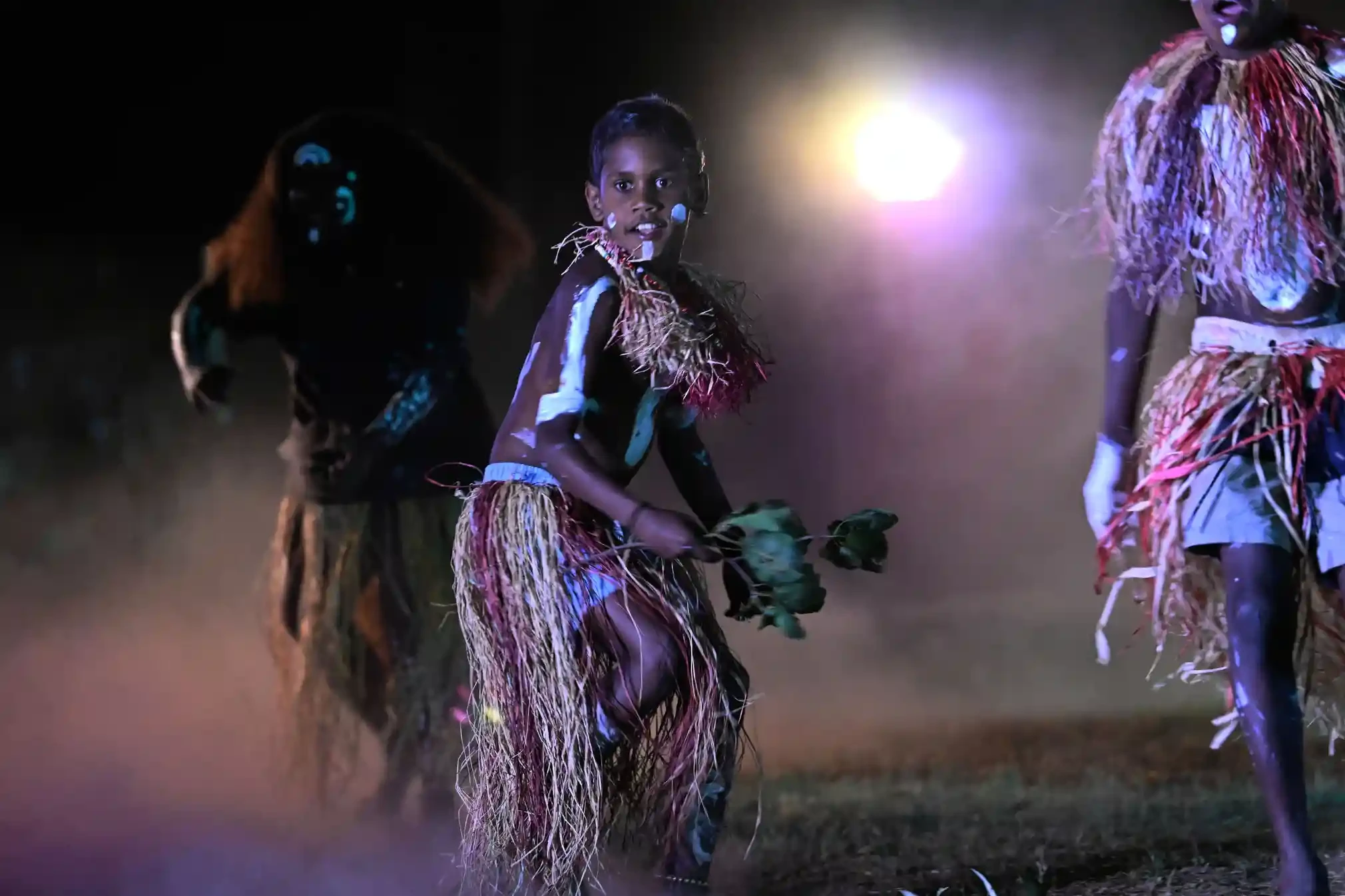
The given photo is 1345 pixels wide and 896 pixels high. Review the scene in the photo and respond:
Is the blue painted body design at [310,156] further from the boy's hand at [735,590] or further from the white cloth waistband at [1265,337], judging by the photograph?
the white cloth waistband at [1265,337]

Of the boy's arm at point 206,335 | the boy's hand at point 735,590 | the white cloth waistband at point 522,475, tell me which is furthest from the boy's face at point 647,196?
the boy's arm at point 206,335

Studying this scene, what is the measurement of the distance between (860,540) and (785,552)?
12 cm

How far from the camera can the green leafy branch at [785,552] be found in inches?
58.1

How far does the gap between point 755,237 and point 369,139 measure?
0.73m

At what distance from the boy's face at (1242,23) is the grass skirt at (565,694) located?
96 centimetres

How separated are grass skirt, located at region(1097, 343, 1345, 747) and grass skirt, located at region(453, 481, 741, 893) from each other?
528 millimetres

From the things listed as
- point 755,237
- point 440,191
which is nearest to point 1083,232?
point 755,237

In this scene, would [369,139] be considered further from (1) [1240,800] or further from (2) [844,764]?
(1) [1240,800]

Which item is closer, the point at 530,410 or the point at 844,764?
the point at 530,410

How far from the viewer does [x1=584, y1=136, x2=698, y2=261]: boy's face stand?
5.52ft

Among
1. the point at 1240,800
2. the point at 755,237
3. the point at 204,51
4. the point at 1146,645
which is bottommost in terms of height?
the point at 1240,800

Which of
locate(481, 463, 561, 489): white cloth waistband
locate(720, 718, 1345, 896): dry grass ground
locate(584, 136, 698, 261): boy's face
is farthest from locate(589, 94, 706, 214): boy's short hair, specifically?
locate(720, 718, 1345, 896): dry grass ground

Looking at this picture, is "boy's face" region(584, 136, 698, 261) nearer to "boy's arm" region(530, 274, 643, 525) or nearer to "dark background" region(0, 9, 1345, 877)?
"boy's arm" region(530, 274, 643, 525)

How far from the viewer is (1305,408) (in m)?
1.46
